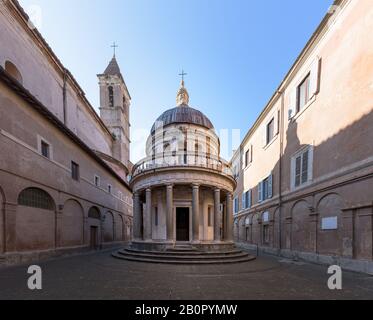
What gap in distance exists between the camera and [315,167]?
43.1 ft

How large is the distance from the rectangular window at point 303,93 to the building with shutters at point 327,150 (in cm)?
7

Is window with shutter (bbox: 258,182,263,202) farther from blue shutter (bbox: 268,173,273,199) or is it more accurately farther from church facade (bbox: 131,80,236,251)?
church facade (bbox: 131,80,236,251)

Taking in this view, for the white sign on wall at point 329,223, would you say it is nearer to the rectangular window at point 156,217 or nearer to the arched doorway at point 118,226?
the rectangular window at point 156,217

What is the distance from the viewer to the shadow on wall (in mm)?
9688

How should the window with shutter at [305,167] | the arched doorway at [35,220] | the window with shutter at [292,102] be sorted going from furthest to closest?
the window with shutter at [292,102]
the window with shutter at [305,167]
the arched doorway at [35,220]

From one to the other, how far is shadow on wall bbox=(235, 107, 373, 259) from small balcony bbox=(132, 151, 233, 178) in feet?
15.8

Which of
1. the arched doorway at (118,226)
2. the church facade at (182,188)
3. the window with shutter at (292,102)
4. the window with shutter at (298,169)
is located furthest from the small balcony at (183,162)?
the arched doorway at (118,226)

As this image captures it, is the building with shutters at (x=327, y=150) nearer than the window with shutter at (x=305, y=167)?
Yes

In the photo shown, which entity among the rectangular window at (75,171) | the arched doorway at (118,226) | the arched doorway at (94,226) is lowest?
the arched doorway at (118,226)

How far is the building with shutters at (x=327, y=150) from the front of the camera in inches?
387

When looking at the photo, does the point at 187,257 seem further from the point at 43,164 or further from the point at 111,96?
the point at 111,96

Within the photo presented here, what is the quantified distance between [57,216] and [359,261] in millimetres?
16635

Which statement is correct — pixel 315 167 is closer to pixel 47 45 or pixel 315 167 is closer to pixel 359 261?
pixel 359 261

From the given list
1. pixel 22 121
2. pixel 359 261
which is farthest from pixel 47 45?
pixel 359 261
